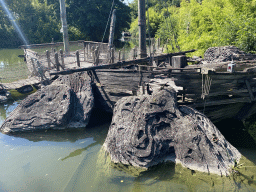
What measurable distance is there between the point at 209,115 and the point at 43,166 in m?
5.56

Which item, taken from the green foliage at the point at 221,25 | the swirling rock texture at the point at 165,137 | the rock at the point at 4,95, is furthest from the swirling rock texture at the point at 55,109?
the green foliage at the point at 221,25

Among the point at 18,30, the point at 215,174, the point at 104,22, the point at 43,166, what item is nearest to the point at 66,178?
the point at 43,166

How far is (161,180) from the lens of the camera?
18.0 ft

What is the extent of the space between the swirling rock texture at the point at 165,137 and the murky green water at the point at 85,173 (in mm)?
265

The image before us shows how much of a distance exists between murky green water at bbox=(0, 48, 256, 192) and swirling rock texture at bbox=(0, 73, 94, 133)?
27.9 inches

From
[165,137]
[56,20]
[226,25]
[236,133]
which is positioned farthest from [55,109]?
[56,20]

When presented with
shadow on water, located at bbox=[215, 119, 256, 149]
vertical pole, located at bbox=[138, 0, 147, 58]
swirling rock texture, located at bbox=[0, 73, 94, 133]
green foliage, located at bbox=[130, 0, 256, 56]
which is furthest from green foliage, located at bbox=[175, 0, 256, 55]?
swirling rock texture, located at bbox=[0, 73, 94, 133]

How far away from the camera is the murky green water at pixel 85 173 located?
5285mm

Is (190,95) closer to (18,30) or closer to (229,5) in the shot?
(229,5)

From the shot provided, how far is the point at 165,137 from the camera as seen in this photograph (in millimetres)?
6078

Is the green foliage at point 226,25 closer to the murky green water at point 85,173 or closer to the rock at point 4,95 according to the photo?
the murky green water at point 85,173

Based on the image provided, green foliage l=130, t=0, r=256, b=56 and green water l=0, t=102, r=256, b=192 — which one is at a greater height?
green foliage l=130, t=0, r=256, b=56

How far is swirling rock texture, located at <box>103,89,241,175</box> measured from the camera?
5.65 m

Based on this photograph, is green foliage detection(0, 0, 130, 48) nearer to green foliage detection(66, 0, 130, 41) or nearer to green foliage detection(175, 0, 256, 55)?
green foliage detection(66, 0, 130, 41)
